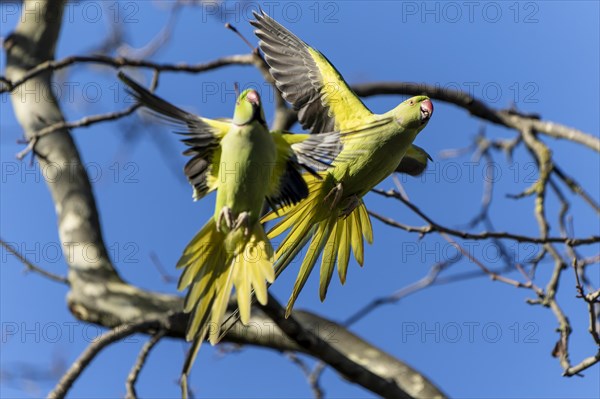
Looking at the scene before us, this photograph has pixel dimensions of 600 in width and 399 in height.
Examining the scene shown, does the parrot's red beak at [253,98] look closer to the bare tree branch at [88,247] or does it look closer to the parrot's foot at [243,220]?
the parrot's foot at [243,220]

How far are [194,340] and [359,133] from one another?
0.96 metres

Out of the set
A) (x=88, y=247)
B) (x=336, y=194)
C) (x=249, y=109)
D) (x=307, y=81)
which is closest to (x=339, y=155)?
(x=336, y=194)

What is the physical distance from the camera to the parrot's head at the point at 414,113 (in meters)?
2.75

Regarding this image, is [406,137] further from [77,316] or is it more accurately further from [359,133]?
[77,316]

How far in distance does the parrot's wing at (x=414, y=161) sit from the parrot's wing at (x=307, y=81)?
0.34 metres

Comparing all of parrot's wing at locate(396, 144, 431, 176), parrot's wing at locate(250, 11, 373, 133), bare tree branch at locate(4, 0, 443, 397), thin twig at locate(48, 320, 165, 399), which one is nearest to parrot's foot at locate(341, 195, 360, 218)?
parrot's wing at locate(250, 11, 373, 133)

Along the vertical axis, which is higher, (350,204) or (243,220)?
(350,204)

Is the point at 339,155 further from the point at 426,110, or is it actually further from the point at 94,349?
the point at 94,349

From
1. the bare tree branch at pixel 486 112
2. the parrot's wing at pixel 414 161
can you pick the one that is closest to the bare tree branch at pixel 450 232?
the parrot's wing at pixel 414 161

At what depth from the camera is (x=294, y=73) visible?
3078mm

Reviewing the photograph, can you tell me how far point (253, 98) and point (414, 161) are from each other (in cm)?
102

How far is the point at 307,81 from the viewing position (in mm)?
3057

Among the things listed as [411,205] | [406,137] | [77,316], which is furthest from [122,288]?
[406,137]

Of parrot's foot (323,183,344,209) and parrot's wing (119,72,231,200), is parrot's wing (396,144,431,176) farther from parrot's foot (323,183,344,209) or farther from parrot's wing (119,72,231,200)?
parrot's wing (119,72,231,200)
